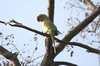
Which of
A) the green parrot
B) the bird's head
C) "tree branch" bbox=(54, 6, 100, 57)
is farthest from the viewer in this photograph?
"tree branch" bbox=(54, 6, 100, 57)

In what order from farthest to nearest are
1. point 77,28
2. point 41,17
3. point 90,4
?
point 90,4, point 77,28, point 41,17

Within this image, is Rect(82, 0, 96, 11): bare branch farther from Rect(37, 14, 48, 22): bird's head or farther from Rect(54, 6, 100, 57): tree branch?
Rect(37, 14, 48, 22): bird's head

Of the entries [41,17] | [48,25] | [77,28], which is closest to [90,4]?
[77,28]

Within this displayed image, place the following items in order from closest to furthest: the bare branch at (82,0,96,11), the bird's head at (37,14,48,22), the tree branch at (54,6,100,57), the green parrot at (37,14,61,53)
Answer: the green parrot at (37,14,61,53)
the bird's head at (37,14,48,22)
the tree branch at (54,6,100,57)
the bare branch at (82,0,96,11)

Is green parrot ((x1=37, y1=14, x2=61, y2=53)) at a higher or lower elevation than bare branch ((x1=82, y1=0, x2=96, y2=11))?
higher

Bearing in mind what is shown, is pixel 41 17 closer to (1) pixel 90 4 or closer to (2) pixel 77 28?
(2) pixel 77 28

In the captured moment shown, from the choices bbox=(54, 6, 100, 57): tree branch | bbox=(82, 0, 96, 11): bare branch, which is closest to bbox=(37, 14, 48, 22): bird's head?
bbox=(54, 6, 100, 57): tree branch

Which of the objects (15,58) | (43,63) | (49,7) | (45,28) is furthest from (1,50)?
(49,7)

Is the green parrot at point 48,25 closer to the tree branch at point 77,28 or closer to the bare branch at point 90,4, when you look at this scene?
the tree branch at point 77,28

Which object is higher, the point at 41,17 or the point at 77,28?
the point at 41,17

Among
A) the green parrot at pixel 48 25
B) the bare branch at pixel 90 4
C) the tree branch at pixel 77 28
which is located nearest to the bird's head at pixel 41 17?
the green parrot at pixel 48 25

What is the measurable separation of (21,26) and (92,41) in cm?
503

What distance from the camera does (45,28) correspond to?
13.2 ft

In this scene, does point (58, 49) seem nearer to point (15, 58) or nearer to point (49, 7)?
point (15, 58)
